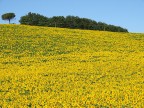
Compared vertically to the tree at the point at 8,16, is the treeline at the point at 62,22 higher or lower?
lower

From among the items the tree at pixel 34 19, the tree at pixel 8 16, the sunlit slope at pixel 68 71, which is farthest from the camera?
the tree at pixel 8 16

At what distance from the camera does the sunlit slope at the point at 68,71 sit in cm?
1767

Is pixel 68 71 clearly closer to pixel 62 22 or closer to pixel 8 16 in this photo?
pixel 62 22

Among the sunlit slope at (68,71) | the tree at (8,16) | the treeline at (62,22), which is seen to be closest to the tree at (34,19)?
the treeline at (62,22)

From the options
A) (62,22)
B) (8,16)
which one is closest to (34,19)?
(62,22)

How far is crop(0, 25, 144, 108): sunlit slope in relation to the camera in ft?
58.0

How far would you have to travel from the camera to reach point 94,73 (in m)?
26.5

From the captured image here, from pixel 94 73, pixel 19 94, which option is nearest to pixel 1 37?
pixel 94 73

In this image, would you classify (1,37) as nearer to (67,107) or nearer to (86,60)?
(86,60)

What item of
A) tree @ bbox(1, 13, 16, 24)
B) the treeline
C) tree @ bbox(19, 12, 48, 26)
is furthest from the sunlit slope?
tree @ bbox(1, 13, 16, 24)

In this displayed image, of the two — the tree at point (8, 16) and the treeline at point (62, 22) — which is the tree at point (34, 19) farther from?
the tree at point (8, 16)

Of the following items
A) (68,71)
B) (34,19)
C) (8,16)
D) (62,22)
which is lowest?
(68,71)

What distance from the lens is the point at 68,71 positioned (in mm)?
26938

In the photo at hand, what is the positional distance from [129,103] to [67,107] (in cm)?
286
